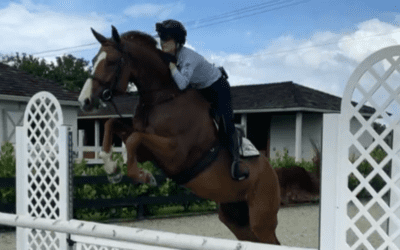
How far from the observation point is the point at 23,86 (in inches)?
425

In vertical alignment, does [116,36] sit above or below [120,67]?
above

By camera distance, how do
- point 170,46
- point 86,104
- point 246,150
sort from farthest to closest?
point 246,150
point 170,46
point 86,104

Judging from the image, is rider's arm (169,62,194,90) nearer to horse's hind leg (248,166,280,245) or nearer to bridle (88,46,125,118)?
bridle (88,46,125,118)

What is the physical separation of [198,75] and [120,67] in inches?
18.3

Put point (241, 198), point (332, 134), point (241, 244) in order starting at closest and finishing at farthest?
1. point (332, 134)
2. point (241, 244)
3. point (241, 198)

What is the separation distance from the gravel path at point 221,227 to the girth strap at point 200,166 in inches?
128

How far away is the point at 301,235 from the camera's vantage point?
18.9ft

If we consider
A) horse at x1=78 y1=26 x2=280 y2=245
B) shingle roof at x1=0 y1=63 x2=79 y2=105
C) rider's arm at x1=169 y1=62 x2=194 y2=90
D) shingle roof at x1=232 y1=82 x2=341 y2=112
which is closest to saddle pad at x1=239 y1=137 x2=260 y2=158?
horse at x1=78 y1=26 x2=280 y2=245

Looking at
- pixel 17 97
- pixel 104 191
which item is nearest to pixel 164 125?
pixel 104 191

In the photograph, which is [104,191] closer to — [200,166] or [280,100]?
[200,166]

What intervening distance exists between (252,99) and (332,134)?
10520mm

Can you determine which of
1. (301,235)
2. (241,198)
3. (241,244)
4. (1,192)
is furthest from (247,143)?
(1,192)

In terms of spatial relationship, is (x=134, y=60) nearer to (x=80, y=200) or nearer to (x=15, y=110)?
(x=80, y=200)

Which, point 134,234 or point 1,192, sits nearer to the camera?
point 134,234
